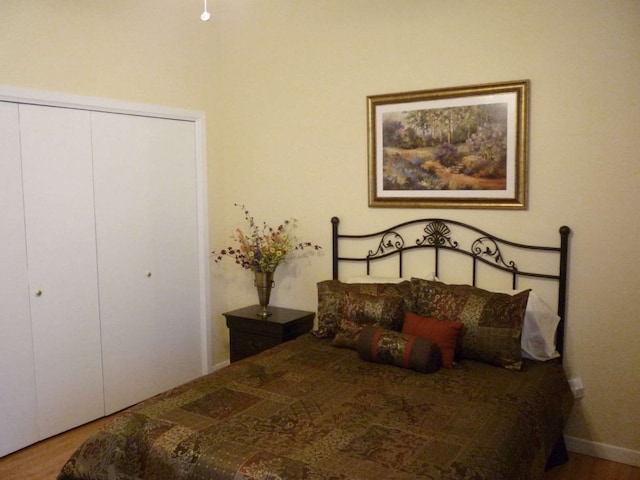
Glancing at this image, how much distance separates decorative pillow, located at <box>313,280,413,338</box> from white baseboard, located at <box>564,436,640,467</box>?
3.85ft

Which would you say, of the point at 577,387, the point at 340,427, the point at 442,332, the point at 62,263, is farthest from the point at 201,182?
the point at 577,387

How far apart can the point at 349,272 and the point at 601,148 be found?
66.1 inches

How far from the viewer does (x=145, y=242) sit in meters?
3.73

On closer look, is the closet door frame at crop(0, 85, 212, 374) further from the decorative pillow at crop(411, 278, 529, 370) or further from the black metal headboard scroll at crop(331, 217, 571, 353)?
the decorative pillow at crop(411, 278, 529, 370)

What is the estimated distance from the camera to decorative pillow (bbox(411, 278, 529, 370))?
274cm

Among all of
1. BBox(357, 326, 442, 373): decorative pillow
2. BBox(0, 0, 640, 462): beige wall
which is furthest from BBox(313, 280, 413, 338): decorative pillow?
BBox(0, 0, 640, 462): beige wall

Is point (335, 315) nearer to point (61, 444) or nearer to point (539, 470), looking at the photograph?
point (539, 470)

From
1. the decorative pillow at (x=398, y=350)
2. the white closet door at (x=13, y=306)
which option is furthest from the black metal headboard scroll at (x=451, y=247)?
the white closet door at (x=13, y=306)

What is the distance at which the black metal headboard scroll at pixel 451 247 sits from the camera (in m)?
2.96

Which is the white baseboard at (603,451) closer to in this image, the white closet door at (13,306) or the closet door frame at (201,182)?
the closet door frame at (201,182)

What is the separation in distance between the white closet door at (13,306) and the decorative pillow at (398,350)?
74.9 inches

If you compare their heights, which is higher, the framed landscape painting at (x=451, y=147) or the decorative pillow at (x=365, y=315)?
the framed landscape painting at (x=451, y=147)

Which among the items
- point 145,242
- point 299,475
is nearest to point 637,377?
point 299,475

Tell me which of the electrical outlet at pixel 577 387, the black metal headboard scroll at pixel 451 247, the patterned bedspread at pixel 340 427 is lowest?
the electrical outlet at pixel 577 387
